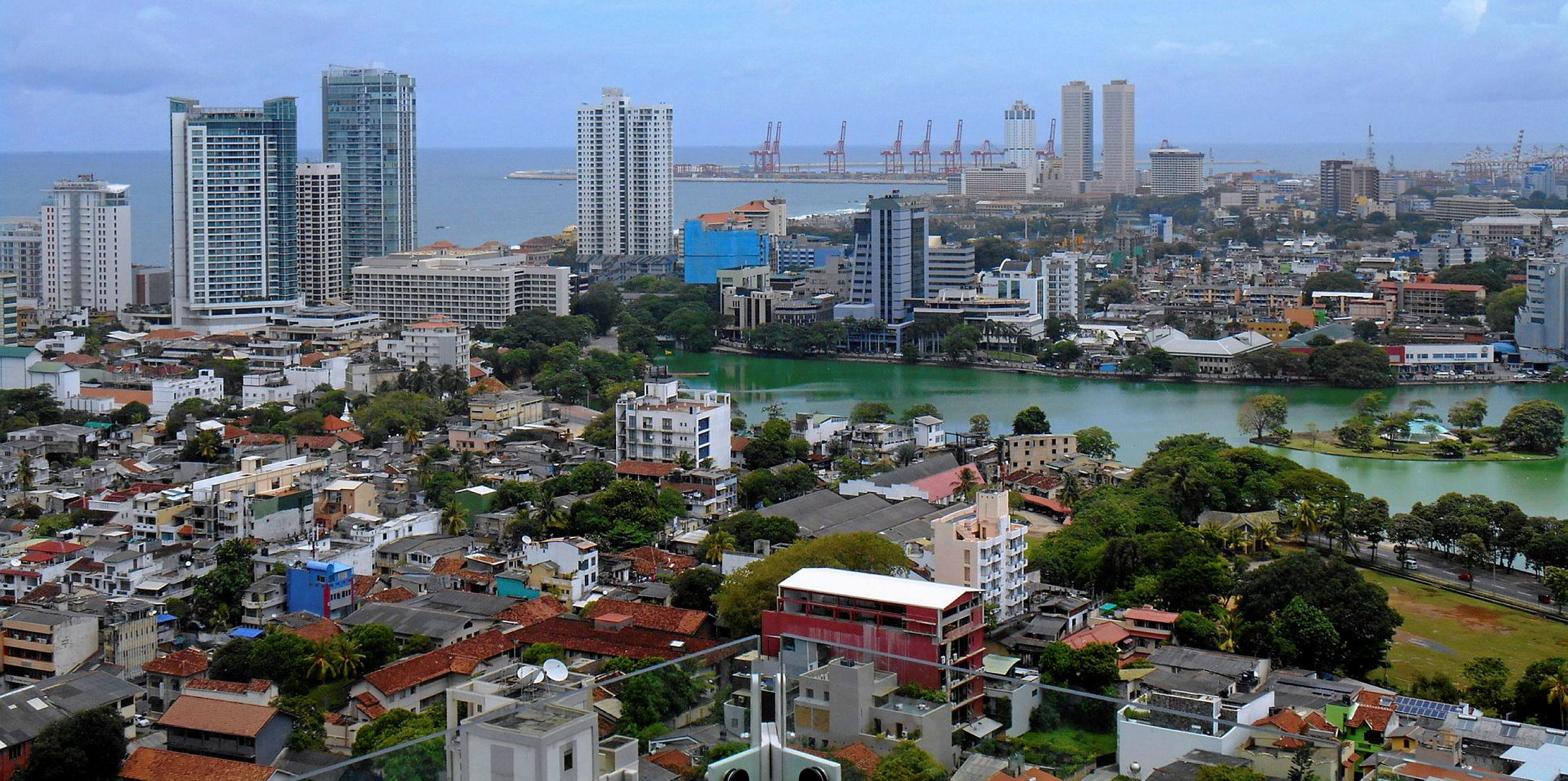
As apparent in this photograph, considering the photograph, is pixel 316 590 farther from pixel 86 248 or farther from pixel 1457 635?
pixel 86 248

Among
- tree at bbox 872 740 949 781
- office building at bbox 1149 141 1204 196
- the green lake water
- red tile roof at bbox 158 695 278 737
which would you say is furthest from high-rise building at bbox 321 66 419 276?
office building at bbox 1149 141 1204 196

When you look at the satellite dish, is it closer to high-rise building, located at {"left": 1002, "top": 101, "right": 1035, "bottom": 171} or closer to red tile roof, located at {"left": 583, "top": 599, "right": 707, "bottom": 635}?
red tile roof, located at {"left": 583, "top": 599, "right": 707, "bottom": 635}

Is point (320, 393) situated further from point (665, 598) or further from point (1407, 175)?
point (1407, 175)

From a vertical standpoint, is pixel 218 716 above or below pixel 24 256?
below

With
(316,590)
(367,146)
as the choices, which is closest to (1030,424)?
(316,590)

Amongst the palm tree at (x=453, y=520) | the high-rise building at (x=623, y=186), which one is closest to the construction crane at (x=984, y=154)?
the high-rise building at (x=623, y=186)

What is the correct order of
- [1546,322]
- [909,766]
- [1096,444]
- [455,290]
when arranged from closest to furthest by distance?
[909,766], [1096,444], [1546,322], [455,290]

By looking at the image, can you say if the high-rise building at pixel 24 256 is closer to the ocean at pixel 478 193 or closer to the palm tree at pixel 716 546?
the ocean at pixel 478 193
